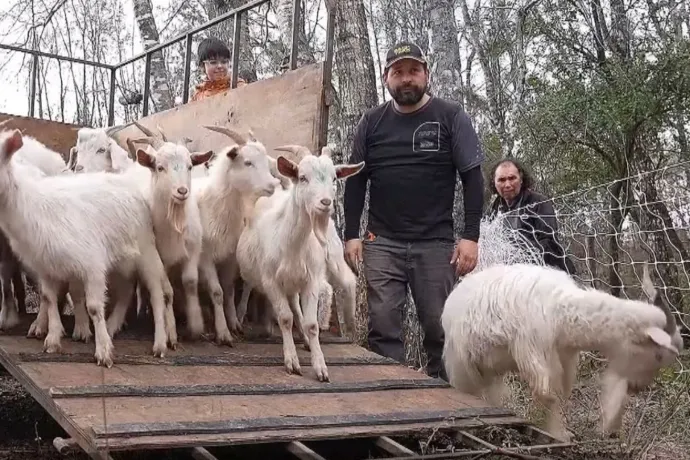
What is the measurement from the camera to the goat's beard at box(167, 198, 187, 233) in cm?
499

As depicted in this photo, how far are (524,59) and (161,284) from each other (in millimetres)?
7358

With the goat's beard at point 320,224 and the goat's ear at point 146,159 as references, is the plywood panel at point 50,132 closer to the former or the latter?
the goat's ear at point 146,159

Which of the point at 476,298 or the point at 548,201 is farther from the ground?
the point at 548,201

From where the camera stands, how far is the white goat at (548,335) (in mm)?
4578

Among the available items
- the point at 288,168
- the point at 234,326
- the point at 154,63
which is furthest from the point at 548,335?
the point at 154,63

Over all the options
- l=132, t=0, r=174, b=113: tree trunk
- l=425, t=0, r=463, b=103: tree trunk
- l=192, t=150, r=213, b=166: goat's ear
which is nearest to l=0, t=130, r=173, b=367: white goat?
l=192, t=150, r=213, b=166: goat's ear

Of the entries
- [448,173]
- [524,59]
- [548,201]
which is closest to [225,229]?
[448,173]

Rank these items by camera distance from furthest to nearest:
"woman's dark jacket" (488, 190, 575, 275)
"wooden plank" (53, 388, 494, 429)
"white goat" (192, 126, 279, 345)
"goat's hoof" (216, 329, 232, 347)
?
"woman's dark jacket" (488, 190, 575, 275) → "white goat" (192, 126, 279, 345) → "goat's hoof" (216, 329, 232, 347) → "wooden plank" (53, 388, 494, 429)

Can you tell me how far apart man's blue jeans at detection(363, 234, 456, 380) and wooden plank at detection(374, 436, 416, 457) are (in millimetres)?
1843

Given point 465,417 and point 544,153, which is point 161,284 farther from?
point 544,153

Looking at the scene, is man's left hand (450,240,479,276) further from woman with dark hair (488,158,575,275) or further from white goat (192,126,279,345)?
white goat (192,126,279,345)

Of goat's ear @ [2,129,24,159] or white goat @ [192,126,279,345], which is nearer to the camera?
goat's ear @ [2,129,24,159]

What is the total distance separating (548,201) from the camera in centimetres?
635

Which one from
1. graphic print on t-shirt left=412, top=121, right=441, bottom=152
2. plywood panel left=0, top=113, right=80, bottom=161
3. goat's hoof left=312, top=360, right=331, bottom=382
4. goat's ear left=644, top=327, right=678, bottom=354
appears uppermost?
plywood panel left=0, top=113, right=80, bottom=161
